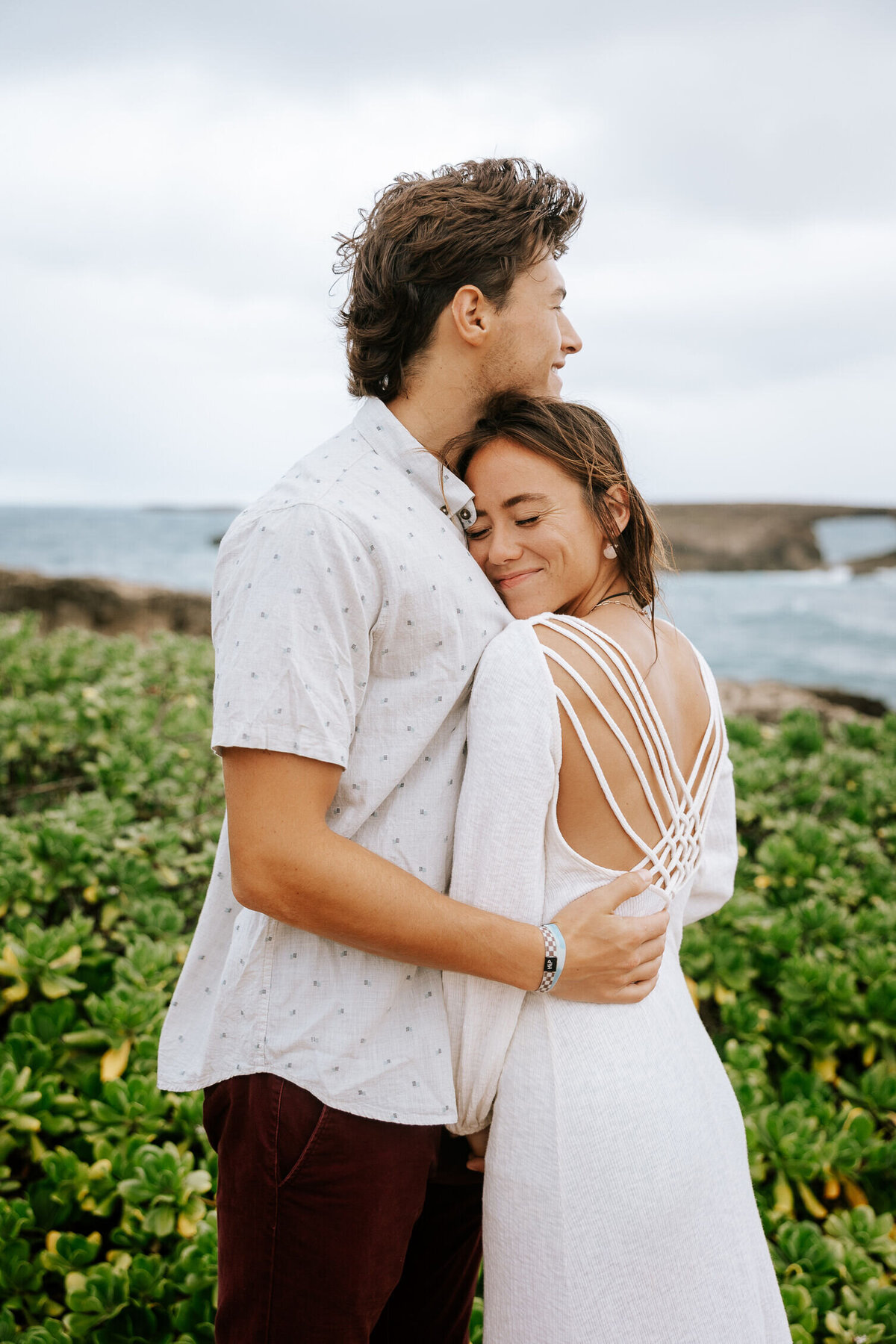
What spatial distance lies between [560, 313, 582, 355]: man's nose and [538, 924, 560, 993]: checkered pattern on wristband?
1231mm

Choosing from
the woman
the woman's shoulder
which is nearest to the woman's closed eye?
the woman

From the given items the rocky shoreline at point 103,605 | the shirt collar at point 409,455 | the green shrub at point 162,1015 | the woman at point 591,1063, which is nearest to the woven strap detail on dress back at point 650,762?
the woman at point 591,1063

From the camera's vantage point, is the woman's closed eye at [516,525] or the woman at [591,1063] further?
the woman's closed eye at [516,525]

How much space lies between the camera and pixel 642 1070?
61.9 inches

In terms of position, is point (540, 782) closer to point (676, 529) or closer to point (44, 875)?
point (44, 875)

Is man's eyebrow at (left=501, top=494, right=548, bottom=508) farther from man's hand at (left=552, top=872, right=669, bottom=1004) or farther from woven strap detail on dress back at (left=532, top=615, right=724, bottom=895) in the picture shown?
man's hand at (left=552, top=872, right=669, bottom=1004)

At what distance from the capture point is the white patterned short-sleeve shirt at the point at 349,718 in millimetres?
1393

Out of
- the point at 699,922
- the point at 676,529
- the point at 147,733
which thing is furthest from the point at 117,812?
the point at 676,529

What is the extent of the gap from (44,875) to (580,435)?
2355 millimetres

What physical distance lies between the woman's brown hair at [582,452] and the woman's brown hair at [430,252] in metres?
0.19

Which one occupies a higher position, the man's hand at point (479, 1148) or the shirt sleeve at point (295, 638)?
the shirt sleeve at point (295, 638)

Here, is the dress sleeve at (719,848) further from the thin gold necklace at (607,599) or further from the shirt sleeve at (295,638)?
the shirt sleeve at (295,638)

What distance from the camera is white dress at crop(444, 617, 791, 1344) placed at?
150cm

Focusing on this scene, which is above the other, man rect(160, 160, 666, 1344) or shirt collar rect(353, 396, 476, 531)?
shirt collar rect(353, 396, 476, 531)
